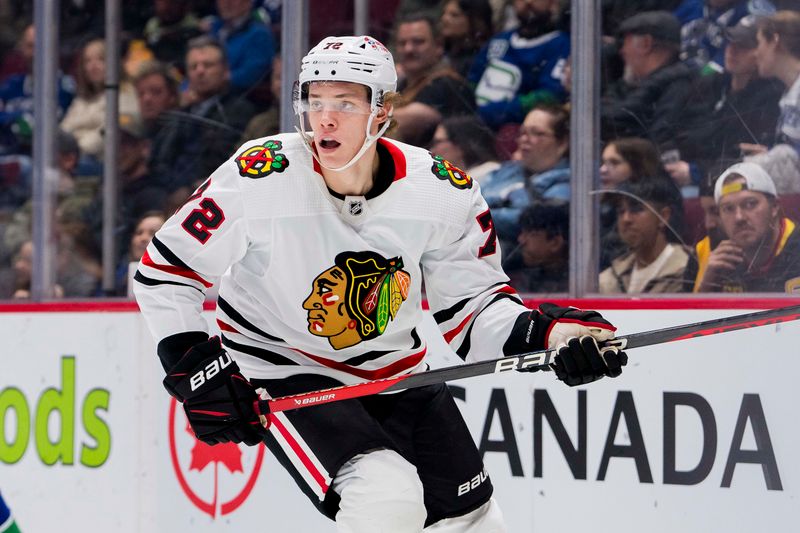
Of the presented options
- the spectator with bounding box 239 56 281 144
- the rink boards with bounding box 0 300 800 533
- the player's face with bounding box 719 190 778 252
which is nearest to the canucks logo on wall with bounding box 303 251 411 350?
the rink boards with bounding box 0 300 800 533

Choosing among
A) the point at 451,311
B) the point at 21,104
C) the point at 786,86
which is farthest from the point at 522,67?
the point at 21,104

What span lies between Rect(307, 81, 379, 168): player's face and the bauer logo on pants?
126 centimetres

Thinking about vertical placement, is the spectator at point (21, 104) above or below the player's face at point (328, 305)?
above

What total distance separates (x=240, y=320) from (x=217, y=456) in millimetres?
1075

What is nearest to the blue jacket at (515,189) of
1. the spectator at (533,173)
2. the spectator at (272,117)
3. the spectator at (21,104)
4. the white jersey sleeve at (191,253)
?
the spectator at (533,173)

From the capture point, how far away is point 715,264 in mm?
3068

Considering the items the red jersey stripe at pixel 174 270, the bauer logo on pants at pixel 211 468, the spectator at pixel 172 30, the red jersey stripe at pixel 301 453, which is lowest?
the bauer logo on pants at pixel 211 468

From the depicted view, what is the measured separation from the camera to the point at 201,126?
4023 millimetres

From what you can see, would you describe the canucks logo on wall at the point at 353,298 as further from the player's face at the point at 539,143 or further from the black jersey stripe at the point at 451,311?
the player's face at the point at 539,143

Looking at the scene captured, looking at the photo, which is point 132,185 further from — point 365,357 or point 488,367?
point 488,367

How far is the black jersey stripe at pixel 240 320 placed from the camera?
2.52 m

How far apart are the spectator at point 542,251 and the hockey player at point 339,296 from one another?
2.42ft

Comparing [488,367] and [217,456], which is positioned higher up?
[488,367]

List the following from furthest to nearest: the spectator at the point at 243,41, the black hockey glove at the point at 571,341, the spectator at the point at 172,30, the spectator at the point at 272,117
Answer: the spectator at the point at 172,30
the spectator at the point at 243,41
the spectator at the point at 272,117
the black hockey glove at the point at 571,341
